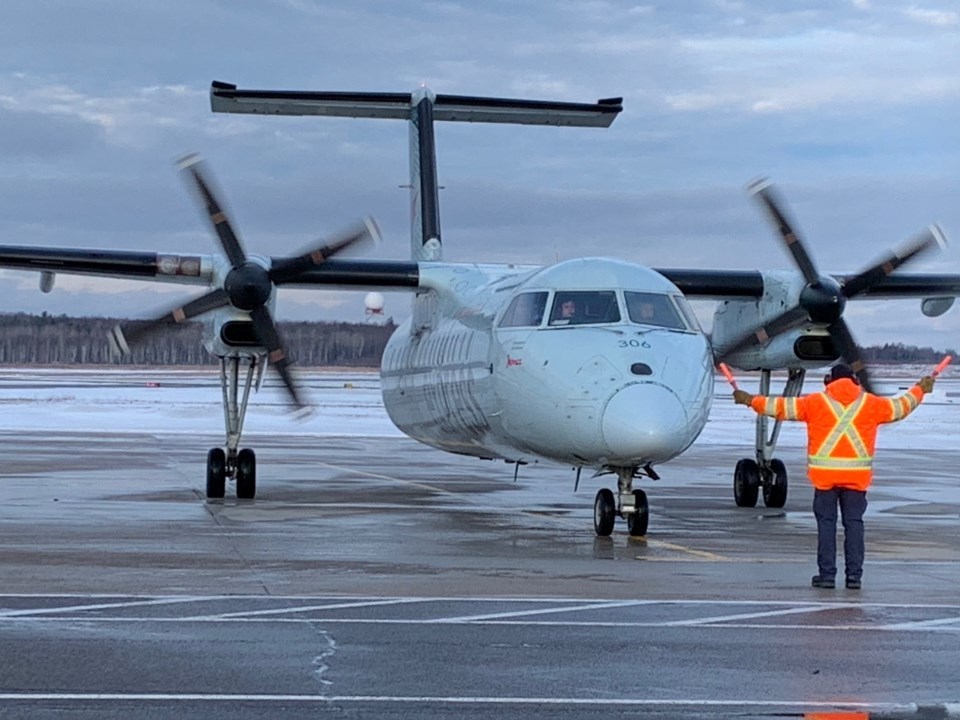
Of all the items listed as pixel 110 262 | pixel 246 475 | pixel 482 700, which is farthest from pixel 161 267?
pixel 482 700

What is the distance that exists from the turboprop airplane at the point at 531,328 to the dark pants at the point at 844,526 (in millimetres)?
2311

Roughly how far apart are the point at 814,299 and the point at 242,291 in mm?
7644

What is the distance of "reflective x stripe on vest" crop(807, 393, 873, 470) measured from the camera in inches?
469

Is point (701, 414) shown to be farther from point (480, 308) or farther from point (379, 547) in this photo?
point (480, 308)

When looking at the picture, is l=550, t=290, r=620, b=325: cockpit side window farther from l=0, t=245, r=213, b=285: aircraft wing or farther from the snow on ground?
the snow on ground

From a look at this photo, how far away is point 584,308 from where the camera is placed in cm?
1603

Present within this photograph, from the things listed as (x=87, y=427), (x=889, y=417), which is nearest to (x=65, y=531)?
(x=889, y=417)

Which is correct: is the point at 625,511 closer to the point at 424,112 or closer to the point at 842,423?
the point at 842,423

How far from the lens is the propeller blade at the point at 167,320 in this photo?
65.8ft

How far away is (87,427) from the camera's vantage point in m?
42.5

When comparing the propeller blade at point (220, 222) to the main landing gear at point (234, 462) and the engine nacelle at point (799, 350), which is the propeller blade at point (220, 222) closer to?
the main landing gear at point (234, 462)

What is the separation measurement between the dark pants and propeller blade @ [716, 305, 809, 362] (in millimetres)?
8017

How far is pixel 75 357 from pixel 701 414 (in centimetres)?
16551

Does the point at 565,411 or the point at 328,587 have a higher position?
the point at 565,411
